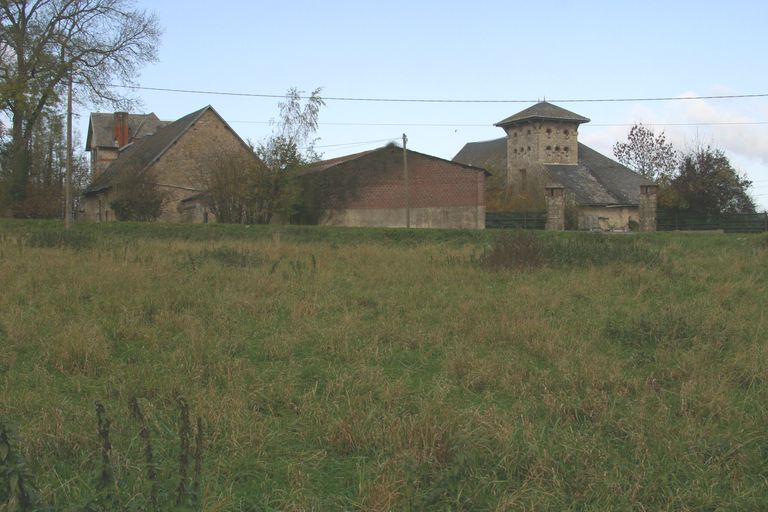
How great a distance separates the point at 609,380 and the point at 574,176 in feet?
174

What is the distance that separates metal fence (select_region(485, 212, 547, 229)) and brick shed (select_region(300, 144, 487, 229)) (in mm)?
4033

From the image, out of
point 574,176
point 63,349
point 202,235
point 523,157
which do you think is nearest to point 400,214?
point 202,235

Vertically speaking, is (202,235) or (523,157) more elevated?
(523,157)

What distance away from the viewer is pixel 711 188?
1805 inches

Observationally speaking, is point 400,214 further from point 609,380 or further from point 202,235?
point 609,380

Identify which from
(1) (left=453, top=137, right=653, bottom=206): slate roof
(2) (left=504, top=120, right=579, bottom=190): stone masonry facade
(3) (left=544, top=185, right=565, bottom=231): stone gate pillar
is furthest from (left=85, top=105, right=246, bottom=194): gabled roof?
(2) (left=504, top=120, right=579, bottom=190): stone masonry facade

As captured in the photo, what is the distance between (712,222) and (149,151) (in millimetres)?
36584

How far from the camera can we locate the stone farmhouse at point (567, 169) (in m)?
51.2

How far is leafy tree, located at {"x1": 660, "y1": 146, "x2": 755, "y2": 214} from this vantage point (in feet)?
150

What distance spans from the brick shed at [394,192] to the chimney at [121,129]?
99.3 feet

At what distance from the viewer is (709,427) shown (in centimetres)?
468

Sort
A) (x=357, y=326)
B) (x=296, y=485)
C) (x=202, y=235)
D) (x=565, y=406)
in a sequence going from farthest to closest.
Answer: (x=202, y=235), (x=357, y=326), (x=565, y=406), (x=296, y=485)

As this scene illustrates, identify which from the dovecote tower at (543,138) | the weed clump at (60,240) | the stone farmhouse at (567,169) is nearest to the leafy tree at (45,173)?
the weed clump at (60,240)

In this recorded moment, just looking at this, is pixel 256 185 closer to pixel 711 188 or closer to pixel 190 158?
pixel 190 158
